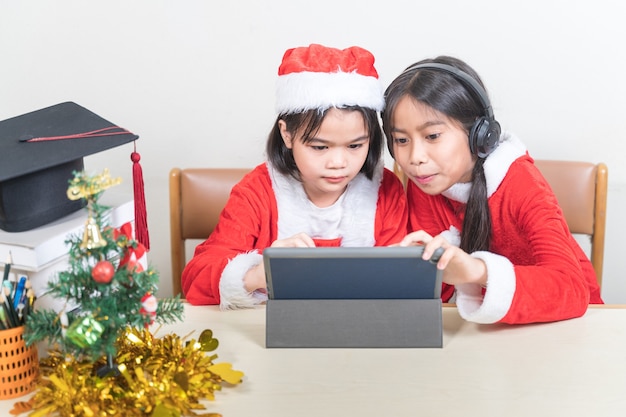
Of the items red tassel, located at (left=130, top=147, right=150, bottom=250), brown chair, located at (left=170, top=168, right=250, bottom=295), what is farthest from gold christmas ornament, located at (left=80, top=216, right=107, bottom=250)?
brown chair, located at (left=170, top=168, right=250, bottom=295)

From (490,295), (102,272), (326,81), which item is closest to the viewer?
(102,272)

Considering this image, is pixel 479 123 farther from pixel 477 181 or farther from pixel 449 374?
pixel 449 374

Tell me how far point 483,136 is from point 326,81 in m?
0.32

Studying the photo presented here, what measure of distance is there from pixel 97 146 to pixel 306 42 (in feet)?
3.72

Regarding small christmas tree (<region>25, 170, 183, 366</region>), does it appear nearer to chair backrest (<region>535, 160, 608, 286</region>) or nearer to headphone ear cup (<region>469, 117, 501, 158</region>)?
headphone ear cup (<region>469, 117, 501, 158</region>)

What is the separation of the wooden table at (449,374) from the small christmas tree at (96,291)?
135mm

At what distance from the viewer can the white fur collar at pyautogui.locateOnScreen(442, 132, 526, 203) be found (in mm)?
1393

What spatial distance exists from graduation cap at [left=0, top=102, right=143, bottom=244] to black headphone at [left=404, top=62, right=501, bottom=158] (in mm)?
628

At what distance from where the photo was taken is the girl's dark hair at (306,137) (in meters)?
1.34

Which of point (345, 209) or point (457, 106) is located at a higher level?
point (457, 106)

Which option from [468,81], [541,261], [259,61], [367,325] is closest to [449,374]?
[367,325]

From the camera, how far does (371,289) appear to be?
1035mm

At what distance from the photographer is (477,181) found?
141 cm

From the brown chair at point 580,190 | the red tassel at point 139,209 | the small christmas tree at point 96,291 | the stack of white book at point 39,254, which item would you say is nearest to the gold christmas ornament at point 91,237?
the small christmas tree at point 96,291
